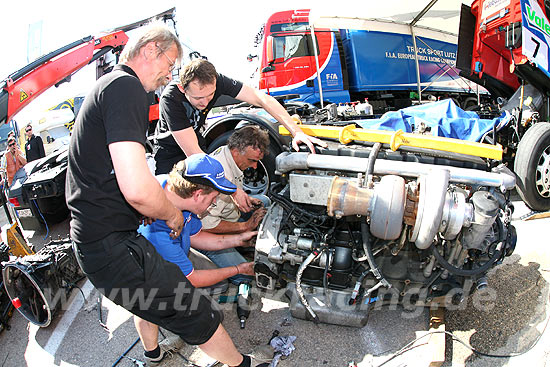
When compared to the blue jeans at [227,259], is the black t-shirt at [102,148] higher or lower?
higher

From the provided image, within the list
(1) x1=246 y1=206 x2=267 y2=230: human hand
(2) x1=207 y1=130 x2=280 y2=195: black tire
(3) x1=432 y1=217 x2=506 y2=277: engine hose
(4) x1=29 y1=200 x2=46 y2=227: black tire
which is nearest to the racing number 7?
(3) x1=432 y1=217 x2=506 y2=277: engine hose

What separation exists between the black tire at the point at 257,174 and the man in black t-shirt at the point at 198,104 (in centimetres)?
32

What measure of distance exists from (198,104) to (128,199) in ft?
4.49

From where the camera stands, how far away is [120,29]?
6.32m

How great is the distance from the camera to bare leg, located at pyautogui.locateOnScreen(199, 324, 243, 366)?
5.59 ft

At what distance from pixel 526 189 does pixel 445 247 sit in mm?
1552

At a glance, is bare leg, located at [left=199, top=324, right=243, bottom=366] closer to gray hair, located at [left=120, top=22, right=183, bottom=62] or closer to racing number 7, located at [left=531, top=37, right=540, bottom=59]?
gray hair, located at [left=120, top=22, right=183, bottom=62]

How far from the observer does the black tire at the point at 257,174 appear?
316 centimetres

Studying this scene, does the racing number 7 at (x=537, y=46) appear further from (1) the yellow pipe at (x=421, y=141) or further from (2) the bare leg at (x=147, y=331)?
(2) the bare leg at (x=147, y=331)

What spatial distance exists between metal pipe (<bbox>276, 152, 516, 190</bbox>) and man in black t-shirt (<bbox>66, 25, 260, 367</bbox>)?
2.68 ft

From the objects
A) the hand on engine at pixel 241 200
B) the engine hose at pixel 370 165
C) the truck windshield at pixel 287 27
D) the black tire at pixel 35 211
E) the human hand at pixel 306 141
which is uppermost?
the truck windshield at pixel 287 27

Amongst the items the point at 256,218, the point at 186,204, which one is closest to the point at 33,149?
the point at 256,218

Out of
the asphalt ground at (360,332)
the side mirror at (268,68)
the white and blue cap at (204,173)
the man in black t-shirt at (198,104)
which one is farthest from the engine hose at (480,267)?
the side mirror at (268,68)

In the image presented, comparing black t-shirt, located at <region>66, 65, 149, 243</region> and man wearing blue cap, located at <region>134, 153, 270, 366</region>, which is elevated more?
black t-shirt, located at <region>66, 65, 149, 243</region>
